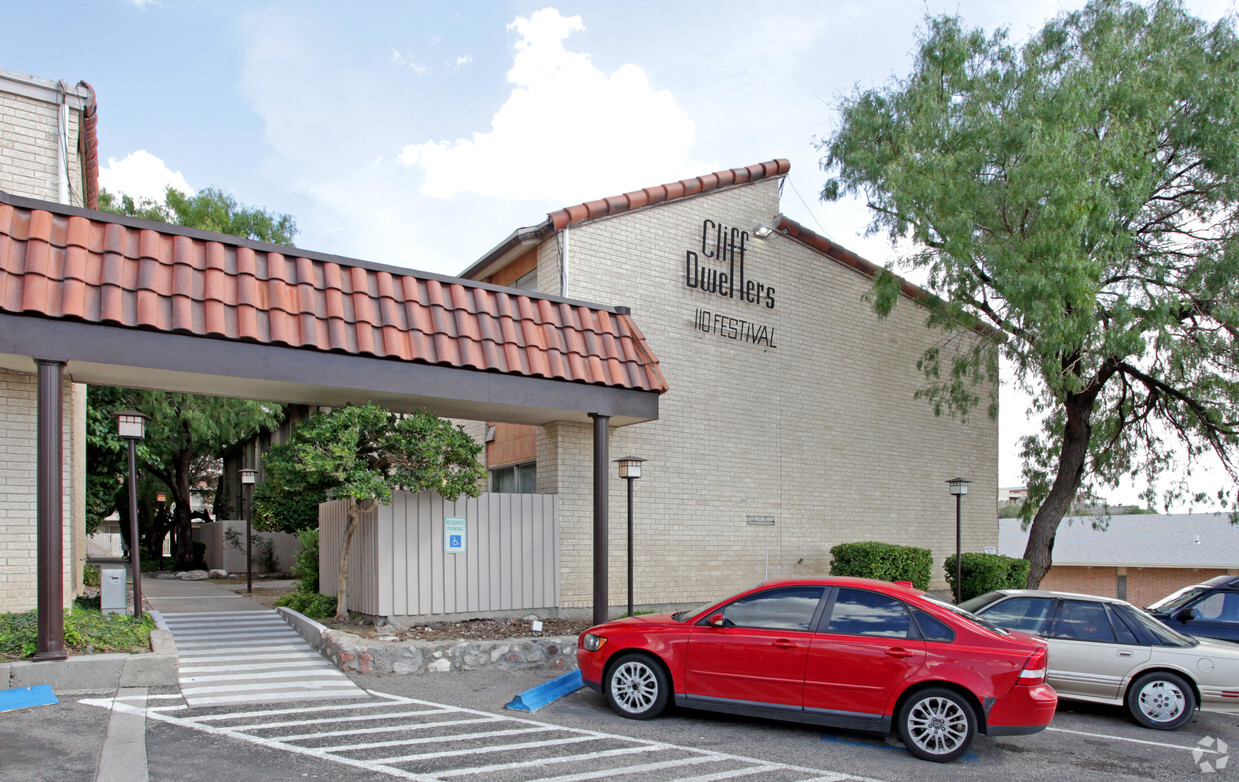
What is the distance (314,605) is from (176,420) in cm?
1700

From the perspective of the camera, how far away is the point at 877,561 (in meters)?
15.2

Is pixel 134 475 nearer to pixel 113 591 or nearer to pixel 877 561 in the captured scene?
pixel 113 591

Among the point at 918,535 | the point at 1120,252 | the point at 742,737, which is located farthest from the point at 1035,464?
the point at 742,737

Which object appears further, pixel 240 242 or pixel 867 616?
pixel 240 242

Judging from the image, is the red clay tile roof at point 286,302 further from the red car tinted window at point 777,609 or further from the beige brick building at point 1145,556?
the beige brick building at point 1145,556

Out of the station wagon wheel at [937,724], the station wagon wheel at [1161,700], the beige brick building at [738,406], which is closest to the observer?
the station wagon wheel at [937,724]

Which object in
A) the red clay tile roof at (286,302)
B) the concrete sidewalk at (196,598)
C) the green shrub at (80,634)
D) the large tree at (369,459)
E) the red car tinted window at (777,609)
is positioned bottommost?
the concrete sidewalk at (196,598)

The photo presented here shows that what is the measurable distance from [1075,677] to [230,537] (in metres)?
26.1

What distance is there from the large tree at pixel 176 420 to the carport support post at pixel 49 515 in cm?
1215

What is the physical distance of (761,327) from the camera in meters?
16.0

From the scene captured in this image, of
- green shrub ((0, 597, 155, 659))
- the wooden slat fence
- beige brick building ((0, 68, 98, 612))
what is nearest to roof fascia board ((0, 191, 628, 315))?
beige brick building ((0, 68, 98, 612))

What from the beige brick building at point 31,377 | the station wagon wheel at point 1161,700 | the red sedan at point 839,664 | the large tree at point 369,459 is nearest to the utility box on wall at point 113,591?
the beige brick building at point 31,377

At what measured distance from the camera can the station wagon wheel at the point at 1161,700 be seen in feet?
29.6

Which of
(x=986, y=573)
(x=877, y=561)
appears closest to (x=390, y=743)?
(x=877, y=561)
